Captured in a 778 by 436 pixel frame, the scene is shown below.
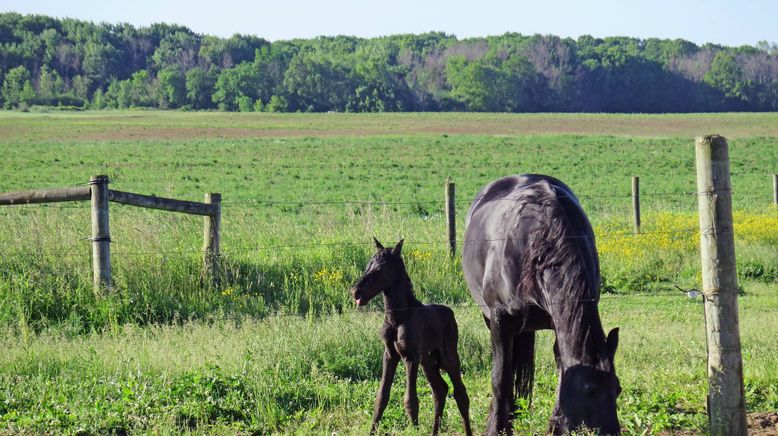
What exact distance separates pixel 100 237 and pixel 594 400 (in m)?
6.94

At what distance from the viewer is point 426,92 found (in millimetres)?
119000

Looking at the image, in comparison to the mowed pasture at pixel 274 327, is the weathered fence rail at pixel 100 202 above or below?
above

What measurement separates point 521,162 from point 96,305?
32.5 metres

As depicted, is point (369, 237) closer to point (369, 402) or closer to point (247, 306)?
point (247, 306)

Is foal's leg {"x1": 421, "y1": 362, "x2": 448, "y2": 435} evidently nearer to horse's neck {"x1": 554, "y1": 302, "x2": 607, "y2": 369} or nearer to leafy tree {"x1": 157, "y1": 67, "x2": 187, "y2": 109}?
horse's neck {"x1": 554, "y1": 302, "x2": 607, "y2": 369}

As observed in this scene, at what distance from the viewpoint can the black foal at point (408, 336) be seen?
665 centimetres

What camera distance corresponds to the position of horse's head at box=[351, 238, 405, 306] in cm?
666

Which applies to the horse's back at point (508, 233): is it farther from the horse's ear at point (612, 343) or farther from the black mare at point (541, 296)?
the horse's ear at point (612, 343)

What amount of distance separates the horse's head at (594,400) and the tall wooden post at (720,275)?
0.95 m

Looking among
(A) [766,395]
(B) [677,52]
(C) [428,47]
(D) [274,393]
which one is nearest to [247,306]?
(D) [274,393]

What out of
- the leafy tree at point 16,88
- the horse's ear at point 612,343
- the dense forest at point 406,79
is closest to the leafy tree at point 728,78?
the dense forest at point 406,79

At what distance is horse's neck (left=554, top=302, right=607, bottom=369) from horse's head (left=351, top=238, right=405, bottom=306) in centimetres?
153

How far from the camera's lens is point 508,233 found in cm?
680

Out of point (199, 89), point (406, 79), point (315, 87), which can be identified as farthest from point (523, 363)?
point (406, 79)
